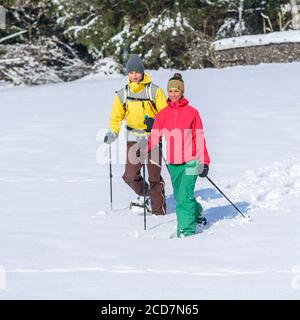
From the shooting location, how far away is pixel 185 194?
8898 mm

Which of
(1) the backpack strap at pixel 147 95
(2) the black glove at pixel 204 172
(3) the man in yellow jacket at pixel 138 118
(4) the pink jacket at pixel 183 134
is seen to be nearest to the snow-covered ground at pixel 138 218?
(3) the man in yellow jacket at pixel 138 118

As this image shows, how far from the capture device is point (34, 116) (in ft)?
59.2

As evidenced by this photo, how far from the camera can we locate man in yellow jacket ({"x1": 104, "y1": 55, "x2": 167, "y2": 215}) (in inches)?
378

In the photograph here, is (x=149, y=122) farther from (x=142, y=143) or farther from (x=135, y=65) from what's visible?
(x=135, y=65)

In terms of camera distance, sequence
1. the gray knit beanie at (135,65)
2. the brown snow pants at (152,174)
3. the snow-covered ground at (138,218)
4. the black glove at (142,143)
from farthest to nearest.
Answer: the brown snow pants at (152,174), the gray knit beanie at (135,65), the black glove at (142,143), the snow-covered ground at (138,218)

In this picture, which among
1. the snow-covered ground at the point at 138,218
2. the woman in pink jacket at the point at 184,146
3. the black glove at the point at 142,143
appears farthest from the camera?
the black glove at the point at 142,143

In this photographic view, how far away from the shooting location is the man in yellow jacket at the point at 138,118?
959 centimetres

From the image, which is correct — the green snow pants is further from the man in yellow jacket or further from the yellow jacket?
the yellow jacket

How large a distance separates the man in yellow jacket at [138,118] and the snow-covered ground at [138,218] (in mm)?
290

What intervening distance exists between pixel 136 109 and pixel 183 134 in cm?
97

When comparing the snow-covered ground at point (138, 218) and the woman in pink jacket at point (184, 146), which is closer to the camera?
the snow-covered ground at point (138, 218)

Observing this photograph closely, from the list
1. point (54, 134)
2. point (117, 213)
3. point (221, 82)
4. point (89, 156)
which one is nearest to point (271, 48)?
point (221, 82)

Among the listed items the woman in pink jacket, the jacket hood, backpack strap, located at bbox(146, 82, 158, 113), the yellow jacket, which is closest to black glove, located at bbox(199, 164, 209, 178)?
the woman in pink jacket

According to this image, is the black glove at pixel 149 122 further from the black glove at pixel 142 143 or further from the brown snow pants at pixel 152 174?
the brown snow pants at pixel 152 174
